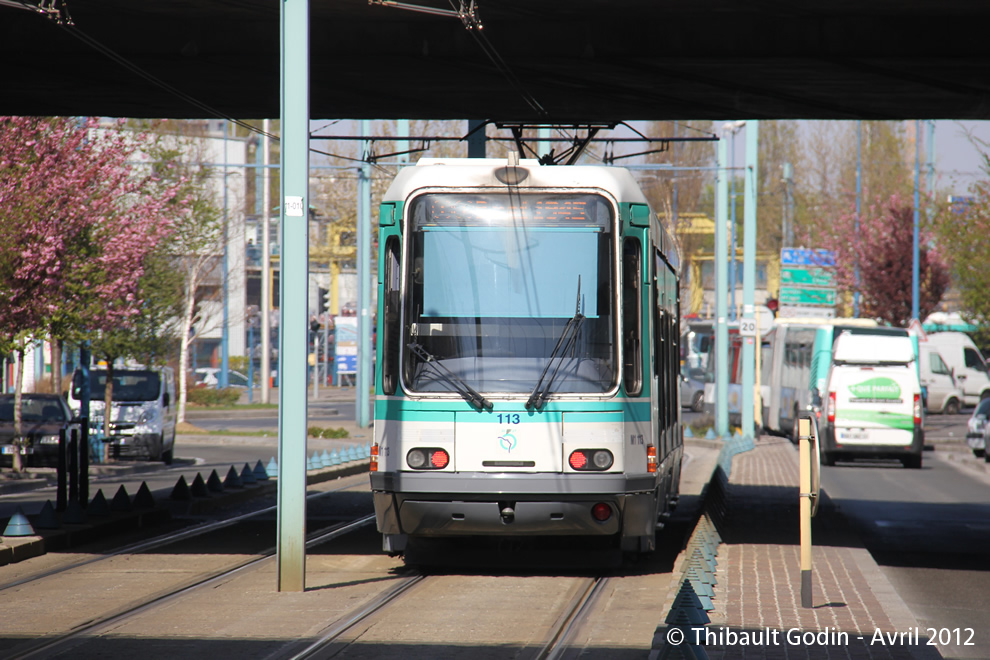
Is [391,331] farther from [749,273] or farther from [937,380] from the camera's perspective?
[937,380]

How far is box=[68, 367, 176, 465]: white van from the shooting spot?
27.0m

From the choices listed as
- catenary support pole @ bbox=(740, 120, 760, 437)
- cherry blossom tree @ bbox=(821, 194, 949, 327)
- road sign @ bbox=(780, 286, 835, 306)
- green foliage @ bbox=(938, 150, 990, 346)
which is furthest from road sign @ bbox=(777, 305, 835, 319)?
cherry blossom tree @ bbox=(821, 194, 949, 327)

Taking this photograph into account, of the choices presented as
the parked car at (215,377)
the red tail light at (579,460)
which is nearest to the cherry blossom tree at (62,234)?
the red tail light at (579,460)

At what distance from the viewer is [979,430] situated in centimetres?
3100

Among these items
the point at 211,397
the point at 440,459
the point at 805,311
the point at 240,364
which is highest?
the point at 805,311

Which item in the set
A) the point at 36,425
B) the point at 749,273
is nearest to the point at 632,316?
the point at 36,425

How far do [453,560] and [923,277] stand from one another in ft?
157

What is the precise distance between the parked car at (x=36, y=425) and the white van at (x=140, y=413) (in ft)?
2.37

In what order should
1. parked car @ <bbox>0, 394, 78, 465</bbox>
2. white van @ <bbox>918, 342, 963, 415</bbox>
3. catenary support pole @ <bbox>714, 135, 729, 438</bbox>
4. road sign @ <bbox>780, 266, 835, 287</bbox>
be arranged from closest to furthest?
parked car @ <bbox>0, 394, 78, 465</bbox> < catenary support pole @ <bbox>714, 135, 729, 438</bbox> < road sign @ <bbox>780, 266, 835, 287</bbox> < white van @ <bbox>918, 342, 963, 415</bbox>

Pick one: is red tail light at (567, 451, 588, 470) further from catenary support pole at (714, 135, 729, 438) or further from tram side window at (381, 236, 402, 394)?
catenary support pole at (714, 135, 729, 438)

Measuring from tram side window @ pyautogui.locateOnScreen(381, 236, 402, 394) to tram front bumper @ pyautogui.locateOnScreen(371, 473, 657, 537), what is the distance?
2.63 feet

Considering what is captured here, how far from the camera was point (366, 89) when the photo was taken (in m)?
15.5

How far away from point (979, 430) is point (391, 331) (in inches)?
940

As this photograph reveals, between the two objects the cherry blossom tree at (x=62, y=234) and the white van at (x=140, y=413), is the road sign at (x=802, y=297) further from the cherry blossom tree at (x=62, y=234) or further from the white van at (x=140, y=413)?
the cherry blossom tree at (x=62, y=234)
